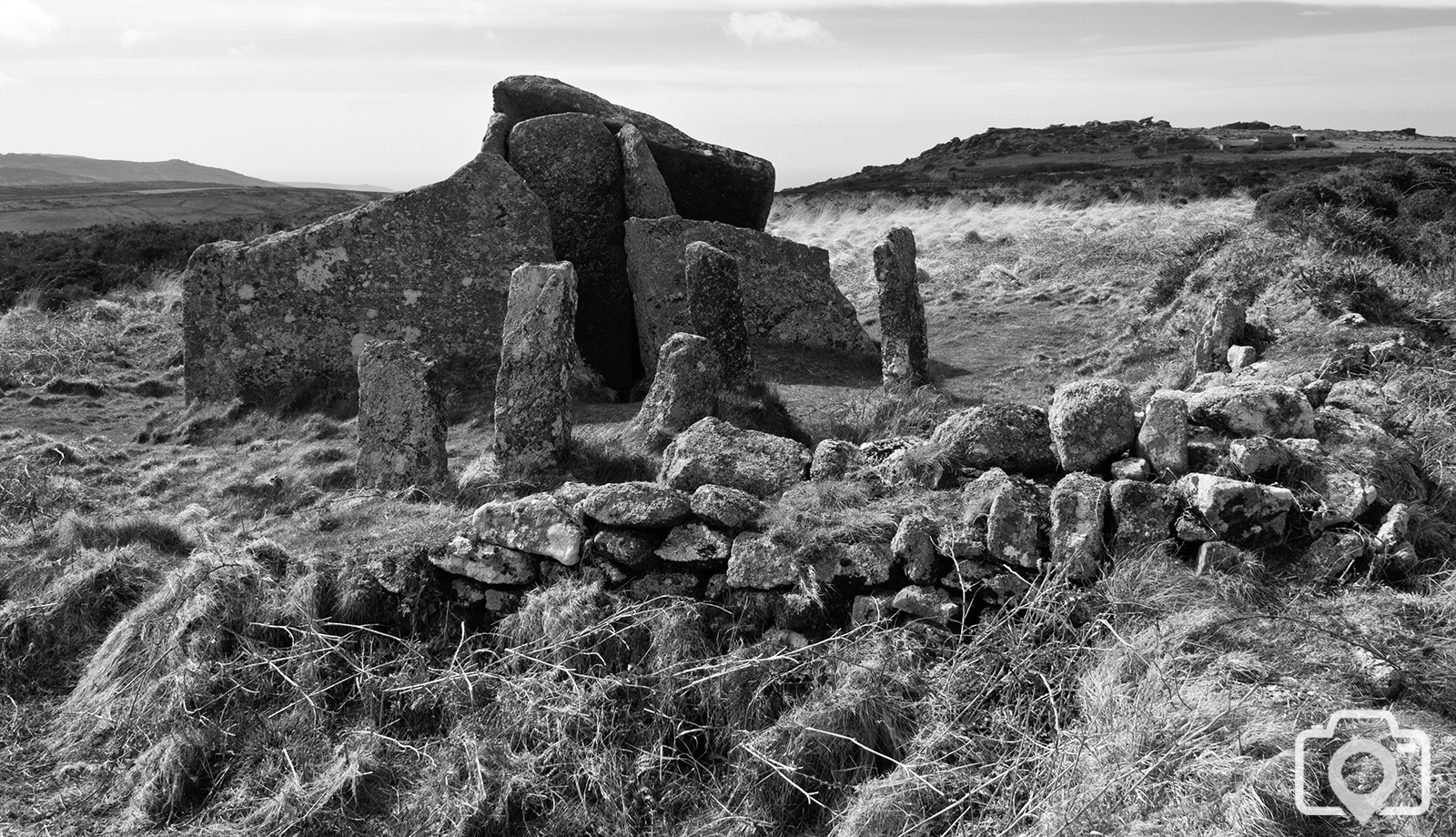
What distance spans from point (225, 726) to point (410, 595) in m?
1.08

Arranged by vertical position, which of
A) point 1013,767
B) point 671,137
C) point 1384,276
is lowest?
point 1013,767

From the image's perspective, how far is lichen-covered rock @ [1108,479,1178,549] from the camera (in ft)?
16.4

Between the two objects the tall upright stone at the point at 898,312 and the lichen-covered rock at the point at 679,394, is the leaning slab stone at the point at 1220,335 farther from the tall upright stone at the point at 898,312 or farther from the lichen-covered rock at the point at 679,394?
the lichen-covered rock at the point at 679,394

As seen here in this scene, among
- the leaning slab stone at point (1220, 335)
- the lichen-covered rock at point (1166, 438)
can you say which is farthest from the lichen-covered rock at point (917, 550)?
the leaning slab stone at point (1220, 335)

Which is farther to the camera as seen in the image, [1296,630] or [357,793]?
[357,793]

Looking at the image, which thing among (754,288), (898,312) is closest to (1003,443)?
(898,312)

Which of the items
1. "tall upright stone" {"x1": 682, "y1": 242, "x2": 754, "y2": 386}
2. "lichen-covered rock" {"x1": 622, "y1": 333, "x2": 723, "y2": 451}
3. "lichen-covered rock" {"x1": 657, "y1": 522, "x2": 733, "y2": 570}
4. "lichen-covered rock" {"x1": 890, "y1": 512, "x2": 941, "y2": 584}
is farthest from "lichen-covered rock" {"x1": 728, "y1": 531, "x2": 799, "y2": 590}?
"tall upright stone" {"x1": 682, "y1": 242, "x2": 754, "y2": 386}

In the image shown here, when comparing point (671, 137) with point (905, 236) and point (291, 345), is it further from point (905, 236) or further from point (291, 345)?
point (291, 345)

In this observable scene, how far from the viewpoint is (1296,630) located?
458 centimetres

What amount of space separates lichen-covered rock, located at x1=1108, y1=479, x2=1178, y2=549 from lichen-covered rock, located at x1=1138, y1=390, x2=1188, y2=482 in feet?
1.10

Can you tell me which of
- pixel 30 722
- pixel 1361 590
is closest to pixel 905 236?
pixel 1361 590

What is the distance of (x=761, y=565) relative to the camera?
5.32 meters

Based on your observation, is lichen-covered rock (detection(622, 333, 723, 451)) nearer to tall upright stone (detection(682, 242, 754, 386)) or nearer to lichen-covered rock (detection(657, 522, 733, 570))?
tall upright stone (detection(682, 242, 754, 386))

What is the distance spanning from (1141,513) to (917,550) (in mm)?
1048
